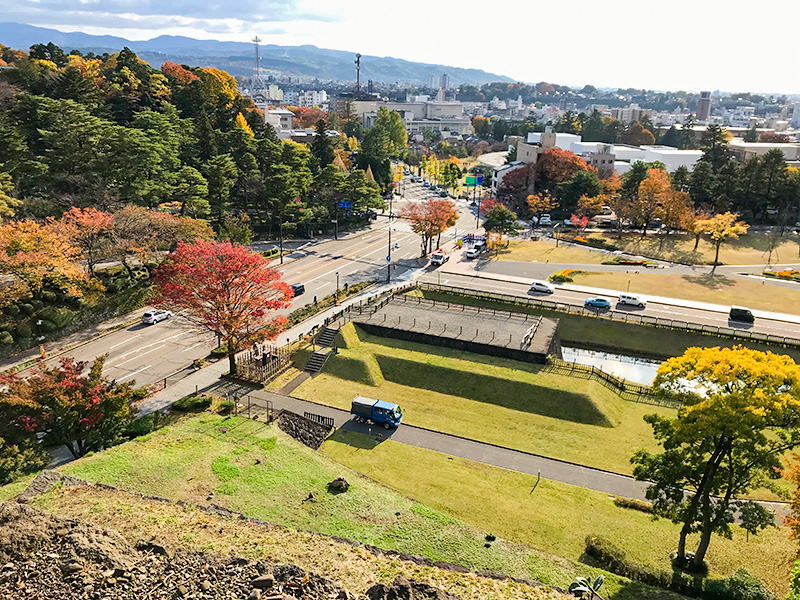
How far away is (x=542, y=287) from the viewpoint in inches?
2007

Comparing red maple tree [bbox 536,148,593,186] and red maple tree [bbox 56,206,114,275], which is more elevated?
red maple tree [bbox 536,148,593,186]

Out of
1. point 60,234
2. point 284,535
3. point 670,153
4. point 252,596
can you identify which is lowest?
point 284,535

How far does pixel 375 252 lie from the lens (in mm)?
65125

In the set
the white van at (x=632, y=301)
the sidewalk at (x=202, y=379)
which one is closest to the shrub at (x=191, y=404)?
the sidewalk at (x=202, y=379)

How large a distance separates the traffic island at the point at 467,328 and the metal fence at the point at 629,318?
3.98 m

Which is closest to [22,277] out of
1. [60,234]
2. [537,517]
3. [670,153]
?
[60,234]

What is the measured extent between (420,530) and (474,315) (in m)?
24.4

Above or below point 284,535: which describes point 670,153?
above

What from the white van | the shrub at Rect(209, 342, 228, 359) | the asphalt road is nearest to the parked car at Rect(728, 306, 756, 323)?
the asphalt road

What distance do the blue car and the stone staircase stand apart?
22998 millimetres

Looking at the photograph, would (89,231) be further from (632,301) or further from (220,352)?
(632,301)

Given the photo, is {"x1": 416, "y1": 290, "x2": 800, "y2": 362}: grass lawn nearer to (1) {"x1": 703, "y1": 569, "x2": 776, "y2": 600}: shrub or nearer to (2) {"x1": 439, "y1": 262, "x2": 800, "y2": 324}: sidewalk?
(2) {"x1": 439, "y1": 262, "x2": 800, "y2": 324}: sidewalk

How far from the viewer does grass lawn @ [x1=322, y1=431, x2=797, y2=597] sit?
20406mm

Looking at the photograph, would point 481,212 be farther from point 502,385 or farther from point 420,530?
point 420,530
